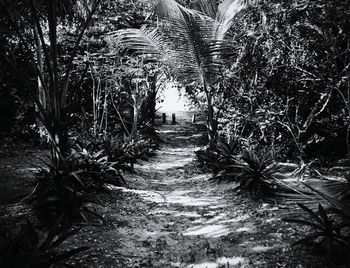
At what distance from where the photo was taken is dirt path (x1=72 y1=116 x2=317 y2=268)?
9.23ft

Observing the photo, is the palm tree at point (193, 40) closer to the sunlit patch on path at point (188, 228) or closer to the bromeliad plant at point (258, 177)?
the bromeliad plant at point (258, 177)

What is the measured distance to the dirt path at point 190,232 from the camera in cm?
281

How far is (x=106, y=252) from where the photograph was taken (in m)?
2.91

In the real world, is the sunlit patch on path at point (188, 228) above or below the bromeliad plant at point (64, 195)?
below

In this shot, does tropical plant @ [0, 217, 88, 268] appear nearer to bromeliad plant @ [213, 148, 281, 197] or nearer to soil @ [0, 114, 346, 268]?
soil @ [0, 114, 346, 268]

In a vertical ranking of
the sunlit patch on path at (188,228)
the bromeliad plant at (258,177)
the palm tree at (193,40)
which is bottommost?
the sunlit patch on path at (188,228)

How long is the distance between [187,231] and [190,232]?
52mm

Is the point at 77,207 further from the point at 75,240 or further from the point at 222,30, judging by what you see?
the point at 222,30

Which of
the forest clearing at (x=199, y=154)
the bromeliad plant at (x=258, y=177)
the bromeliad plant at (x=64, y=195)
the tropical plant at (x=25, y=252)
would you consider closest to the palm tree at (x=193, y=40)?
the forest clearing at (x=199, y=154)

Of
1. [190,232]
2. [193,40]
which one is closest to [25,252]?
[190,232]

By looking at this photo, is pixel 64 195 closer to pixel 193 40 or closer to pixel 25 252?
pixel 25 252

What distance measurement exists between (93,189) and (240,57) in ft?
14.3

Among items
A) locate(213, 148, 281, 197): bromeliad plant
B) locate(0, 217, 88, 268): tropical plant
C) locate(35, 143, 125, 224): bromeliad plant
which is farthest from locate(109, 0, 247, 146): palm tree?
locate(0, 217, 88, 268): tropical plant

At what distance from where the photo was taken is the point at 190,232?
3572mm
